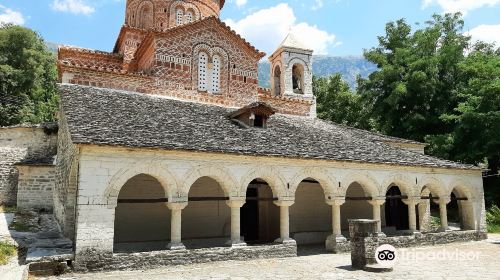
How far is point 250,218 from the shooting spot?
1519 cm

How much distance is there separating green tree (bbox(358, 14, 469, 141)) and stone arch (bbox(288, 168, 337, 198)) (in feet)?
46.4

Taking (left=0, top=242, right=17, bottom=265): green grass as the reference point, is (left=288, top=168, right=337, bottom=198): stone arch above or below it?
above

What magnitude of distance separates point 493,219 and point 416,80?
961 cm

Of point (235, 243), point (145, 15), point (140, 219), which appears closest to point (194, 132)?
point (235, 243)

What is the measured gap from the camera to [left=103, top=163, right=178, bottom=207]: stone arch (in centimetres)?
956

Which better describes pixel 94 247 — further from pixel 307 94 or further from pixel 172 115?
pixel 307 94

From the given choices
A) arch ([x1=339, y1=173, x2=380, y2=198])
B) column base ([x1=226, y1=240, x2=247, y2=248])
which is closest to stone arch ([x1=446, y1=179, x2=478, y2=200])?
arch ([x1=339, y1=173, x2=380, y2=198])

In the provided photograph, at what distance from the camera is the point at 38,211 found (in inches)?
714

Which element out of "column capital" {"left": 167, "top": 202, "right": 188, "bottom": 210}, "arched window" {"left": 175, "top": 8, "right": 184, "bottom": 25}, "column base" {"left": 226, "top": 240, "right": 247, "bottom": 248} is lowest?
"column base" {"left": 226, "top": 240, "right": 247, "bottom": 248}

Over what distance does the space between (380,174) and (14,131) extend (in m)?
18.6

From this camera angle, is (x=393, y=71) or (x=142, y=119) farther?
(x=393, y=71)

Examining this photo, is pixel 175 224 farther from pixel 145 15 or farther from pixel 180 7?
pixel 145 15

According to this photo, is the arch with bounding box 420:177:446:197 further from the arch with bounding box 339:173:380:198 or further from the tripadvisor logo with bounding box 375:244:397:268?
the tripadvisor logo with bounding box 375:244:397:268

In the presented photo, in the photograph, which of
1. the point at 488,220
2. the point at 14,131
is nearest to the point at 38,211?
the point at 14,131
